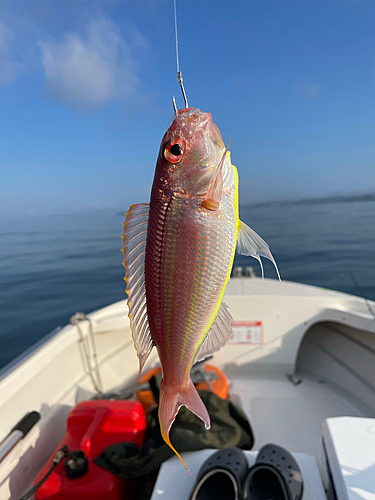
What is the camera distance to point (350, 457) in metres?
1.36

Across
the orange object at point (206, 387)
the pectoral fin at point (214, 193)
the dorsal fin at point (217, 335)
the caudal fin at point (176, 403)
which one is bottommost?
the orange object at point (206, 387)

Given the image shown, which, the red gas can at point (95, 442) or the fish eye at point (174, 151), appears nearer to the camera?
the fish eye at point (174, 151)

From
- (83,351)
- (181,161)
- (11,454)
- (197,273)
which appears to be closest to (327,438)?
(197,273)

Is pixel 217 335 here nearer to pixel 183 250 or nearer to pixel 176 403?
pixel 176 403

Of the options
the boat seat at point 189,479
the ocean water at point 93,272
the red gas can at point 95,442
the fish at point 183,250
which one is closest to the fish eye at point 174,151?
the fish at point 183,250

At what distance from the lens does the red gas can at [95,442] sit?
6.35 ft

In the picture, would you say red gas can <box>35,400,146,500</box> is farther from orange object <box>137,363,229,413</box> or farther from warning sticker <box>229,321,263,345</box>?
warning sticker <box>229,321,263,345</box>

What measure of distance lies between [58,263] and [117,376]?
28.7 ft

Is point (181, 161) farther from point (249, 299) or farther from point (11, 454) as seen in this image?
point (249, 299)

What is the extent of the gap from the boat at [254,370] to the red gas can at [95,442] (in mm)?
340

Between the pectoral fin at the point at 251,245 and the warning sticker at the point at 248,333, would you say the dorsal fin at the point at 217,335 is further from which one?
the warning sticker at the point at 248,333

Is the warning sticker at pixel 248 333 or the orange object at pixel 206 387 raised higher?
the warning sticker at pixel 248 333

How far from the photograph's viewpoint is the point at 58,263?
37.6 feet

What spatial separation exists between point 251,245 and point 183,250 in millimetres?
234
